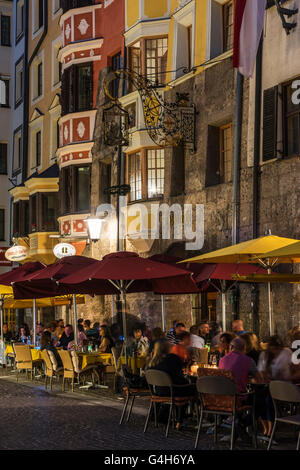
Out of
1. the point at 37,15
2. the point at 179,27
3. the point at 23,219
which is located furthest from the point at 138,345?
the point at 37,15

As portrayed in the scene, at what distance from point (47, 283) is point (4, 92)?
2505cm

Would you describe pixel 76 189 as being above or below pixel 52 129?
below

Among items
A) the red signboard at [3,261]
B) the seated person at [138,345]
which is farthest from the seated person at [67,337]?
the red signboard at [3,261]

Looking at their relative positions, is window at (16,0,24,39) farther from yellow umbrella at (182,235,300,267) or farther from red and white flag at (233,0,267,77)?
yellow umbrella at (182,235,300,267)

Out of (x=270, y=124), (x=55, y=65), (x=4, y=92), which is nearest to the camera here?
(x=270, y=124)

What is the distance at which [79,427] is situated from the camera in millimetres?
13703

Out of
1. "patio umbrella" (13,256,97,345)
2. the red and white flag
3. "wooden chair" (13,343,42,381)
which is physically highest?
the red and white flag

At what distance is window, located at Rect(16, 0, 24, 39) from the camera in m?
43.8

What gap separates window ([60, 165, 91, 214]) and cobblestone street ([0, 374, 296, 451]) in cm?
1415

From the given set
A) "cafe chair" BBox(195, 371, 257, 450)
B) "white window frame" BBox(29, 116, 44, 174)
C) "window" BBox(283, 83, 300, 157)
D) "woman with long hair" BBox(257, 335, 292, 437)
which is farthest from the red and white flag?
"white window frame" BBox(29, 116, 44, 174)

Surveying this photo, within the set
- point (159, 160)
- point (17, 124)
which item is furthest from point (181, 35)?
point (17, 124)

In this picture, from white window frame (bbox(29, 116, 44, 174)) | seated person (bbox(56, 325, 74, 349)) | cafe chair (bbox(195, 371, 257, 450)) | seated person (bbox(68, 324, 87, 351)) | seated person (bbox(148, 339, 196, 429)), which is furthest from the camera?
white window frame (bbox(29, 116, 44, 174))

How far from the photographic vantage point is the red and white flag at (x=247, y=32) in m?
19.4

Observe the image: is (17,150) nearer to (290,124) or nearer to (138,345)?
(290,124)
